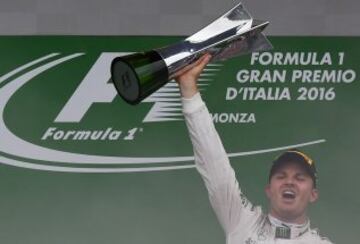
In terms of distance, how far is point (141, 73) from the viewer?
7.46ft

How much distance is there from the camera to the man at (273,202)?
3.76 metres

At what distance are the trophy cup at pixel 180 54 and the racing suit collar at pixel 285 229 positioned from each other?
156 cm

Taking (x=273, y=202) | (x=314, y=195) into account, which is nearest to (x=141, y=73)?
(x=273, y=202)

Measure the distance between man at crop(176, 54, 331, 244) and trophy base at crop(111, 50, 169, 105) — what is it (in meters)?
1.36

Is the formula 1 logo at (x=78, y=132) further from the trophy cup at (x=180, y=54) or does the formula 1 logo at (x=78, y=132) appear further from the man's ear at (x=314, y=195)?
the trophy cup at (x=180, y=54)

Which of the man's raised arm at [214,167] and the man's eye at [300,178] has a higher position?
the man's eye at [300,178]

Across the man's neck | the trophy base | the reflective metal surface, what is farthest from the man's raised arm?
the trophy base

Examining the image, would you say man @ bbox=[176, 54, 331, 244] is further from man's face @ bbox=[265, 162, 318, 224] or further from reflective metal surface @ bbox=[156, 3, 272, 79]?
reflective metal surface @ bbox=[156, 3, 272, 79]

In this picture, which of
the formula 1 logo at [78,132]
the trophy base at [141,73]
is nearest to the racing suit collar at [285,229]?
the formula 1 logo at [78,132]

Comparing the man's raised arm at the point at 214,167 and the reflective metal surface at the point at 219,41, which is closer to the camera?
the reflective metal surface at the point at 219,41

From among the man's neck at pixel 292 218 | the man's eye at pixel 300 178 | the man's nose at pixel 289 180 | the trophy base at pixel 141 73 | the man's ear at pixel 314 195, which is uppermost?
the man's eye at pixel 300 178

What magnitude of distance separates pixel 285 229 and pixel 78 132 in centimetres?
125

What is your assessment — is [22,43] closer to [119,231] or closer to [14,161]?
[14,161]

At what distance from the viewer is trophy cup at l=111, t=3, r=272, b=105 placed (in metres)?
2.29
